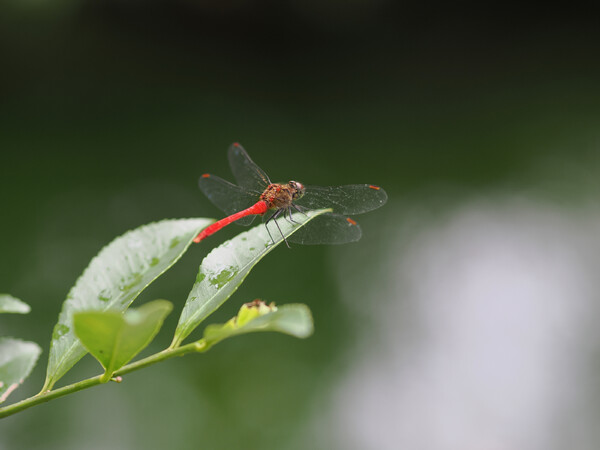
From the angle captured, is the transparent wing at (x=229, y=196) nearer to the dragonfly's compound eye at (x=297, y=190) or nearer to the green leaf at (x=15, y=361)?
the dragonfly's compound eye at (x=297, y=190)

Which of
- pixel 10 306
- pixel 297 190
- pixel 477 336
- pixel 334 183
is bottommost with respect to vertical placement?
pixel 477 336

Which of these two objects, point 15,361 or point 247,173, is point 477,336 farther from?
point 15,361

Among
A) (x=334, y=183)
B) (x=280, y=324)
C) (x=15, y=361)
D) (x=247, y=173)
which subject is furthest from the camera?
(x=334, y=183)

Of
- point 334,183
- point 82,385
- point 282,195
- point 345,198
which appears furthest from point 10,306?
point 334,183

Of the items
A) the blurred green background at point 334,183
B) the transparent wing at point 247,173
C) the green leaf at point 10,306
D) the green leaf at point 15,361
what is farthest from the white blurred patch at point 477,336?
the green leaf at point 10,306

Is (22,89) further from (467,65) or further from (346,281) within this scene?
(467,65)

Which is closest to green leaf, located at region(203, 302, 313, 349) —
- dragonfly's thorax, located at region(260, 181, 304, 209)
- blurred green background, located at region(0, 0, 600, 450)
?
dragonfly's thorax, located at region(260, 181, 304, 209)

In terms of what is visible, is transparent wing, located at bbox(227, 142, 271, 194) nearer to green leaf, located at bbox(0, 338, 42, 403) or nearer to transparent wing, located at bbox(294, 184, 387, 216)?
transparent wing, located at bbox(294, 184, 387, 216)

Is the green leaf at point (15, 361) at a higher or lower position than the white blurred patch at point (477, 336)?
higher
